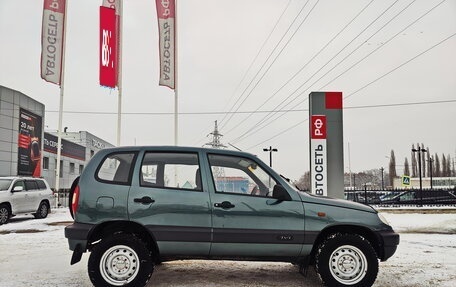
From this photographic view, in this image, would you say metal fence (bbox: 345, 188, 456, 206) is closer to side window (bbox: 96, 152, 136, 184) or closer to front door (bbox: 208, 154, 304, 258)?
front door (bbox: 208, 154, 304, 258)

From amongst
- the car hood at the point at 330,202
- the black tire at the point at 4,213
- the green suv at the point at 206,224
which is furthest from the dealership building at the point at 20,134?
the car hood at the point at 330,202

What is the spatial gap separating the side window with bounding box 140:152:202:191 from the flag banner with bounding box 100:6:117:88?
635 inches

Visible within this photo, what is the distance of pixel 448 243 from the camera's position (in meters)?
9.33

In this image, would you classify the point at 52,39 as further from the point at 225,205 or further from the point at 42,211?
the point at 225,205

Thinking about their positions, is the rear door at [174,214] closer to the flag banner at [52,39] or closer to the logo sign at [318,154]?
the logo sign at [318,154]

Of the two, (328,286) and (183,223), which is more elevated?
(183,223)

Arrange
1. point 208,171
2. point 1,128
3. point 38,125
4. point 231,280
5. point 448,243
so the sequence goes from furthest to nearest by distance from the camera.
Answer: point 38,125 → point 1,128 → point 448,243 → point 231,280 → point 208,171

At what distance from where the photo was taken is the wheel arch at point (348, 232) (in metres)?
4.98

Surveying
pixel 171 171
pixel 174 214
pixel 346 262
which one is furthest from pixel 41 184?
pixel 346 262

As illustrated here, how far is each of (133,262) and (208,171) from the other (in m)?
1.41

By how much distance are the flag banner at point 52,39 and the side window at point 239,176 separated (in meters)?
17.9

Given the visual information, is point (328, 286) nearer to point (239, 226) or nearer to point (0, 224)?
point (239, 226)

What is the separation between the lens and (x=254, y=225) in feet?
15.8

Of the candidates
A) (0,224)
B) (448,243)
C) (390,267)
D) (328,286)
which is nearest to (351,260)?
(328,286)
